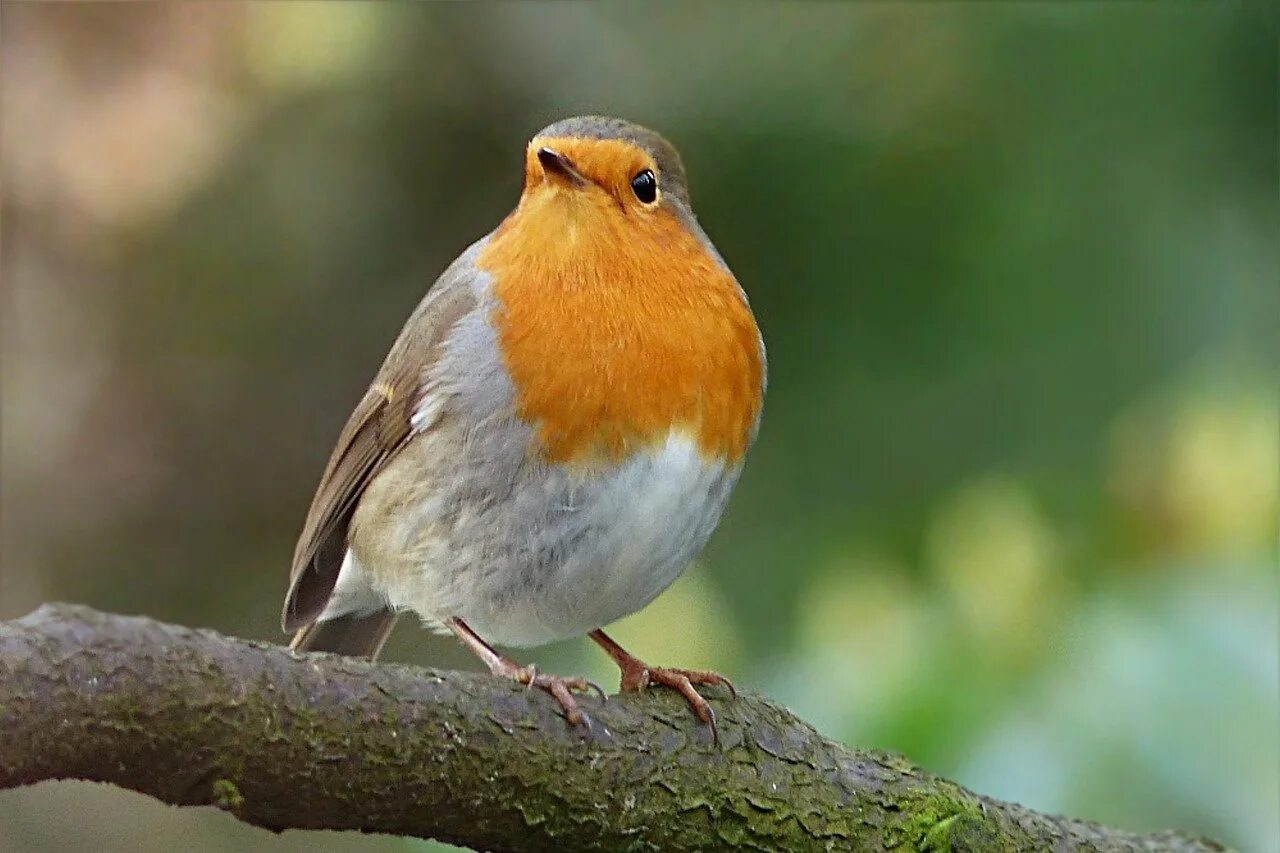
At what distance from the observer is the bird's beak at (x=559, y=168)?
2465mm

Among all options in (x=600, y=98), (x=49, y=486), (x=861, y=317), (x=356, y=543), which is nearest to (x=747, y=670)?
(x=356, y=543)

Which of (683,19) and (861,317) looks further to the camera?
(683,19)

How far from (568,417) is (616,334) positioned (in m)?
0.16

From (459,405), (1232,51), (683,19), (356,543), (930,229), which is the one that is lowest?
(356,543)

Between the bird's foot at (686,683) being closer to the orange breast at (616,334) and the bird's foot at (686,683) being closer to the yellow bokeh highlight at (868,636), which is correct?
the orange breast at (616,334)

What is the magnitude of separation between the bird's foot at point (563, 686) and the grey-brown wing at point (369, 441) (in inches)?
26.0

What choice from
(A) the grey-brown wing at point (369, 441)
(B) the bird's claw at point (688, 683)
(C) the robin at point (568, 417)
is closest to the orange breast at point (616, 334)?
(C) the robin at point (568, 417)

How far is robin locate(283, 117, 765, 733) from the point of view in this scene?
7.82 feet

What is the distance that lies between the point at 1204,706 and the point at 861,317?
1.60 m

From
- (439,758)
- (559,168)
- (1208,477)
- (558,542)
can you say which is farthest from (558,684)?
(1208,477)

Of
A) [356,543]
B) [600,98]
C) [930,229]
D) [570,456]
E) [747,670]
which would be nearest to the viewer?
[570,456]

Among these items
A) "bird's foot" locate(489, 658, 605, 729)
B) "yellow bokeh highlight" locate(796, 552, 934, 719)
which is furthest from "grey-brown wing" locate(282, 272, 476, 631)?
"yellow bokeh highlight" locate(796, 552, 934, 719)

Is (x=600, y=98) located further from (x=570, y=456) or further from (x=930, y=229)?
(x=570, y=456)

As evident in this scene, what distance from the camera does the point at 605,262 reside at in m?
2.52
